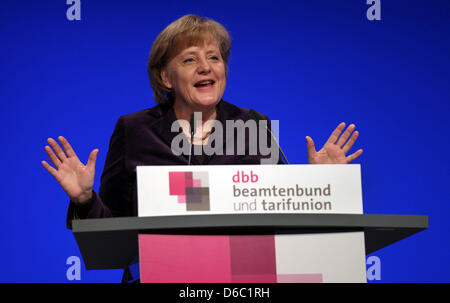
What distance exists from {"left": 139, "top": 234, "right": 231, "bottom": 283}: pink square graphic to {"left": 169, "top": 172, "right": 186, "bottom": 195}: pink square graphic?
0.10m

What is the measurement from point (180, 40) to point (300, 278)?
116 centimetres

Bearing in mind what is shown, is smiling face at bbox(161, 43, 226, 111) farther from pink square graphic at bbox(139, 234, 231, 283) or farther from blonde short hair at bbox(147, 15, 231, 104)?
pink square graphic at bbox(139, 234, 231, 283)

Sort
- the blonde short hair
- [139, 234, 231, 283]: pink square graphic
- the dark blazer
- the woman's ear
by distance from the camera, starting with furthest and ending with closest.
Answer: the woman's ear, the blonde short hair, the dark blazer, [139, 234, 231, 283]: pink square graphic

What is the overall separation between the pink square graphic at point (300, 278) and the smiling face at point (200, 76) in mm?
956

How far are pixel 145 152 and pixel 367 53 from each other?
5.03ft

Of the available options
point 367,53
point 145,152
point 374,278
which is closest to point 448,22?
point 367,53

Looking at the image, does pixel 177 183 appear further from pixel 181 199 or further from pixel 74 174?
pixel 74 174

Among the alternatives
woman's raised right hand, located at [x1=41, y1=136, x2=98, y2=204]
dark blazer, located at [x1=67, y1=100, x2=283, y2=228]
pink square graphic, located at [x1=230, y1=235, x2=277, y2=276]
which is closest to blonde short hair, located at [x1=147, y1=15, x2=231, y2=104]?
dark blazer, located at [x1=67, y1=100, x2=283, y2=228]

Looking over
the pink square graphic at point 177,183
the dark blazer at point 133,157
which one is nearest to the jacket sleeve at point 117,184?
the dark blazer at point 133,157

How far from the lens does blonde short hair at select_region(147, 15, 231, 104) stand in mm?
2033

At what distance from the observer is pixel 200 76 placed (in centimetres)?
200

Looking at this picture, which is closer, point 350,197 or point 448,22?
point 350,197
